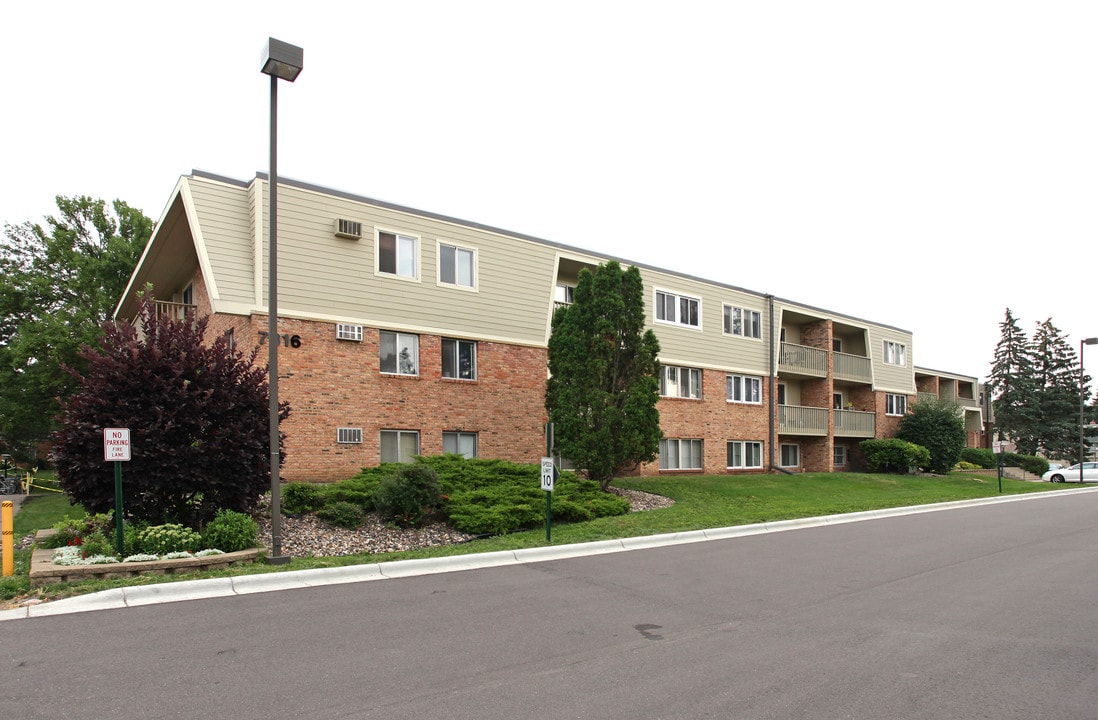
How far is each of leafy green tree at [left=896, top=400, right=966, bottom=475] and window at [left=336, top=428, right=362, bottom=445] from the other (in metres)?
28.0

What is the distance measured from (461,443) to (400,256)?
5.21 metres

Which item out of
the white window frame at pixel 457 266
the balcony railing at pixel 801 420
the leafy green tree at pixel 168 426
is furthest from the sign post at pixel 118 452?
the balcony railing at pixel 801 420

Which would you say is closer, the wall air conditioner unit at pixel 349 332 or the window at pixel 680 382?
the wall air conditioner unit at pixel 349 332

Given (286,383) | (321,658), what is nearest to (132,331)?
(286,383)

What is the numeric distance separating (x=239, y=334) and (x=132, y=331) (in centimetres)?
592

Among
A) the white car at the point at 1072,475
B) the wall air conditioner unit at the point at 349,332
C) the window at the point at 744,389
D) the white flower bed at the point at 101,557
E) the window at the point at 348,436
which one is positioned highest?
the wall air conditioner unit at the point at 349,332

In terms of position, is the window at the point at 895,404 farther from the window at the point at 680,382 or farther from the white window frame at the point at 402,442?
the white window frame at the point at 402,442

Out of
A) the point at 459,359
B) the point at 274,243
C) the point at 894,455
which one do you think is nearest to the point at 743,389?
the point at 894,455

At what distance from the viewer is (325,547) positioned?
446 inches

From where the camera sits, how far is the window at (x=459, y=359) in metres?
19.8

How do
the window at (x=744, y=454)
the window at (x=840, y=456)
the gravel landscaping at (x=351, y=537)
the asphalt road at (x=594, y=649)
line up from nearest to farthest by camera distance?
the asphalt road at (x=594, y=649) → the gravel landscaping at (x=351, y=537) → the window at (x=744, y=454) → the window at (x=840, y=456)

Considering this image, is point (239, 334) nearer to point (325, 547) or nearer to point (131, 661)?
point (325, 547)

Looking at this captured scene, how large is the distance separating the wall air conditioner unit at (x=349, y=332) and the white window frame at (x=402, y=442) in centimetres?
243

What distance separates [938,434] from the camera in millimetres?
34812
